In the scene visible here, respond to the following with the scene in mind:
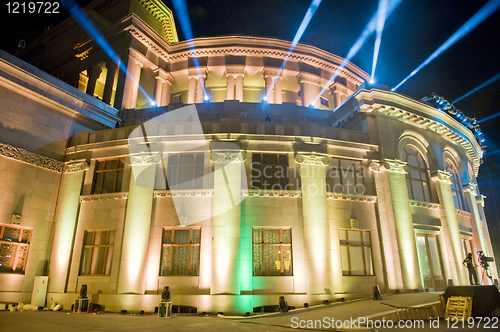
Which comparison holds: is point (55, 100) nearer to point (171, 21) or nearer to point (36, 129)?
point (36, 129)

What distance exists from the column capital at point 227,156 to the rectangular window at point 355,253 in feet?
26.2

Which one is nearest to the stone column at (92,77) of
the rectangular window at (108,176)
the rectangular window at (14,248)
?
the rectangular window at (108,176)

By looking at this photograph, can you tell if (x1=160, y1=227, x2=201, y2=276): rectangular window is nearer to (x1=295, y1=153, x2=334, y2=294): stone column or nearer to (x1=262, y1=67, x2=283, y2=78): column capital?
(x1=295, y1=153, x2=334, y2=294): stone column

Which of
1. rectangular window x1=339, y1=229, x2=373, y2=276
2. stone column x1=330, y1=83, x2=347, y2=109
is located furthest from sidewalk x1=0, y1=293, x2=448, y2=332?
stone column x1=330, y1=83, x2=347, y2=109

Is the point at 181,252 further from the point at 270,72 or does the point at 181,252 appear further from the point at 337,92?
the point at 337,92

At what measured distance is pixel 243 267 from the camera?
60.6ft

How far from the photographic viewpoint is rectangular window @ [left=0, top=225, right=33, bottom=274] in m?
18.9

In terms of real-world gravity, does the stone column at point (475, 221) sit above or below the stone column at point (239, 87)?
below

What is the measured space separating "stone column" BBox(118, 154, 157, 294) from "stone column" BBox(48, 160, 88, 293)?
394 centimetres

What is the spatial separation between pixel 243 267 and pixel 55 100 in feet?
55.5

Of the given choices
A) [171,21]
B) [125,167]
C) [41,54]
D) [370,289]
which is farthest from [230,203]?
[41,54]

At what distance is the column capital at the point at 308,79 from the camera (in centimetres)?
3888

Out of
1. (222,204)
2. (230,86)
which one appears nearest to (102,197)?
(222,204)

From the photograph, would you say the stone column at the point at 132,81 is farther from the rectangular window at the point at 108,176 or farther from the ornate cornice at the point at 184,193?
the ornate cornice at the point at 184,193
